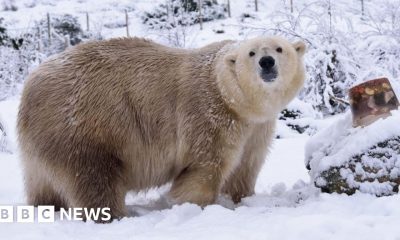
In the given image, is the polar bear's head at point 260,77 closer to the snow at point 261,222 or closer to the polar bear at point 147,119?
the polar bear at point 147,119

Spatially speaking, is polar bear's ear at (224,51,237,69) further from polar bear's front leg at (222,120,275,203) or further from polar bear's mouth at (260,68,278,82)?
polar bear's front leg at (222,120,275,203)

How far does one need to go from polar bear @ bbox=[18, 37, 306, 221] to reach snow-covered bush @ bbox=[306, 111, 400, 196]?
58cm

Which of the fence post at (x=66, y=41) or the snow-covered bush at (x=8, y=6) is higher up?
the snow-covered bush at (x=8, y=6)

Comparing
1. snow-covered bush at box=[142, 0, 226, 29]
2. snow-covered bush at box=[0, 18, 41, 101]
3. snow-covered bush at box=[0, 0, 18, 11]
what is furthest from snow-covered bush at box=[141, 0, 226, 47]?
snow-covered bush at box=[0, 0, 18, 11]

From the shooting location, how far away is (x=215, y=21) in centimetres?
2095

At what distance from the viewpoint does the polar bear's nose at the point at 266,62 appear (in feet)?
12.8

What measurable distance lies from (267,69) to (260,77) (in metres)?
0.08

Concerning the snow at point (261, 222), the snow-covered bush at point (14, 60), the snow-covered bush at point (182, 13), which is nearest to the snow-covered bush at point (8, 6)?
the snow-covered bush at point (182, 13)

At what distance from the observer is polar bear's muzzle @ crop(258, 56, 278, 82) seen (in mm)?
3912

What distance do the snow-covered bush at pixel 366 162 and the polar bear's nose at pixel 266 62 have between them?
0.76 meters

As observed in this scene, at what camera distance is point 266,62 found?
3910mm

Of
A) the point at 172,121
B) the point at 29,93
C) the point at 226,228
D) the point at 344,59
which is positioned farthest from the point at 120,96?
the point at 344,59

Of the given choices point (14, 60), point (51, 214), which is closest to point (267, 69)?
point (51, 214)

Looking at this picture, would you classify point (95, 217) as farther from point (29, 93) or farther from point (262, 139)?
point (262, 139)
